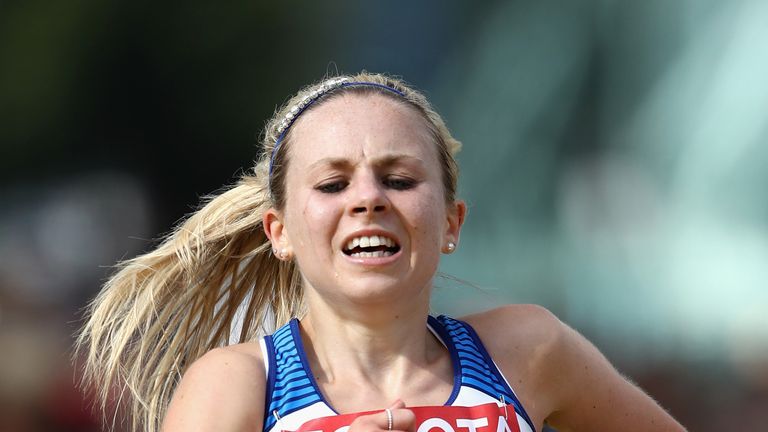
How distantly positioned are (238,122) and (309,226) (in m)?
3.82

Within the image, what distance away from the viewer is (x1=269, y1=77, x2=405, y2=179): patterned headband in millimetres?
2324

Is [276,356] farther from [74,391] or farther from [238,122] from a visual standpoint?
[238,122]

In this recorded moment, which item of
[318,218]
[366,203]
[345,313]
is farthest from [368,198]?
[345,313]

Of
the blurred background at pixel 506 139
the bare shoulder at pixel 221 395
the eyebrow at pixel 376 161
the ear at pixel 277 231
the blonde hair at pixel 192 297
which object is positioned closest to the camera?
the bare shoulder at pixel 221 395

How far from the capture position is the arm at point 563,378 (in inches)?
92.3

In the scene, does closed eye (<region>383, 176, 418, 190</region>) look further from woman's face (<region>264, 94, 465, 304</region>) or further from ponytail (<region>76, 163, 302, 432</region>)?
ponytail (<region>76, 163, 302, 432</region>)

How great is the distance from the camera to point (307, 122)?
2293 mm

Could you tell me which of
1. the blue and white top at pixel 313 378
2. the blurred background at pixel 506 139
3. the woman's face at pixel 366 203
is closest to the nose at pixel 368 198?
the woman's face at pixel 366 203

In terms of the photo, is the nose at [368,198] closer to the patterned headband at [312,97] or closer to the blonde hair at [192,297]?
the patterned headband at [312,97]

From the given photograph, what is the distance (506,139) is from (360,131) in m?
3.73

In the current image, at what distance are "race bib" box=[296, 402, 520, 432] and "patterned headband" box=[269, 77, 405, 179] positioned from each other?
57cm

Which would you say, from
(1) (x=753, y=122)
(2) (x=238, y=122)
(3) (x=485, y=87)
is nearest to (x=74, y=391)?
Answer: (2) (x=238, y=122)

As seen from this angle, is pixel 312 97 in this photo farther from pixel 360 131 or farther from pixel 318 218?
pixel 318 218

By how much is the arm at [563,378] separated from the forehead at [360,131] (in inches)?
16.2
